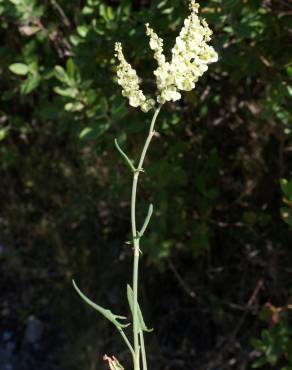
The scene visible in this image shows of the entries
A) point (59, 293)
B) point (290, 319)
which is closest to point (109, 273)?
point (59, 293)

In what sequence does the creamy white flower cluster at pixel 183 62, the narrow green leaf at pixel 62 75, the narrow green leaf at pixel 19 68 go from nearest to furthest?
the creamy white flower cluster at pixel 183 62 < the narrow green leaf at pixel 62 75 < the narrow green leaf at pixel 19 68

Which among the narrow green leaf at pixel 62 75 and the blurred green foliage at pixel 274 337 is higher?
the narrow green leaf at pixel 62 75

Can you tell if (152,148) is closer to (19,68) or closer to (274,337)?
(19,68)

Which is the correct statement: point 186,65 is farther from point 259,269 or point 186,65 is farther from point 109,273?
point 109,273

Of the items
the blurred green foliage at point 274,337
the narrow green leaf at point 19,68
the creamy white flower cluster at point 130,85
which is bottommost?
the blurred green foliage at point 274,337

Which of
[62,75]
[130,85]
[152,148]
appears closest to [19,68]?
[62,75]

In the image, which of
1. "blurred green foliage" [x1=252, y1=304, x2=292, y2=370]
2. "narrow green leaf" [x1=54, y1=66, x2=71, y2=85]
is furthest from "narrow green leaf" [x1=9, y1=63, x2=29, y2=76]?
"blurred green foliage" [x1=252, y1=304, x2=292, y2=370]

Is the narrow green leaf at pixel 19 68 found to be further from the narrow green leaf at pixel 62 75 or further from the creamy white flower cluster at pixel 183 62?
the creamy white flower cluster at pixel 183 62

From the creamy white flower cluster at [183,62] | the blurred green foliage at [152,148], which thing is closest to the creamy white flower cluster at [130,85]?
the creamy white flower cluster at [183,62]
